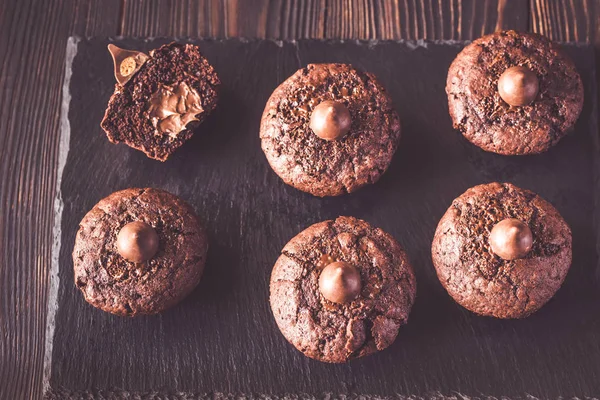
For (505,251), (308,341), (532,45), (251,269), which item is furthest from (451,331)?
(532,45)

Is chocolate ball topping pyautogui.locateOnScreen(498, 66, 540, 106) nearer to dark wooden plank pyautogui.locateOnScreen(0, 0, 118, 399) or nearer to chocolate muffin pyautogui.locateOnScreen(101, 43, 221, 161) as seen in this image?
chocolate muffin pyautogui.locateOnScreen(101, 43, 221, 161)

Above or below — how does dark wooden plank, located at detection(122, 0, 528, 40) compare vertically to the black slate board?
above

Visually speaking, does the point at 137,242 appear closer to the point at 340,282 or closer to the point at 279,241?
the point at 279,241

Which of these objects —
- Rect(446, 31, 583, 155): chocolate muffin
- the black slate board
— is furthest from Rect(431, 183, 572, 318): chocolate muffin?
Rect(446, 31, 583, 155): chocolate muffin

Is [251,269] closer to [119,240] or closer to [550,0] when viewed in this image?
[119,240]

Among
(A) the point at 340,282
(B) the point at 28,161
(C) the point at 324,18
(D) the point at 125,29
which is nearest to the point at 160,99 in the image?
(D) the point at 125,29

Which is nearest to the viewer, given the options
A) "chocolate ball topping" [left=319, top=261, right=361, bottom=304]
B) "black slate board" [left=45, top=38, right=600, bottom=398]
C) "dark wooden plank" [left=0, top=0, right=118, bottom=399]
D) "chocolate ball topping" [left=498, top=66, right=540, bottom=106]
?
"chocolate ball topping" [left=319, top=261, right=361, bottom=304]

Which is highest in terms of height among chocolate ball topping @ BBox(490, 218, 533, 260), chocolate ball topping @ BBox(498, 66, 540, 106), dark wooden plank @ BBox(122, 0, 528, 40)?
dark wooden plank @ BBox(122, 0, 528, 40)
